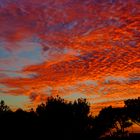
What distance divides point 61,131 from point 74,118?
4.82m

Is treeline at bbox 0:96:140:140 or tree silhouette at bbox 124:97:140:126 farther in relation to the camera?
tree silhouette at bbox 124:97:140:126

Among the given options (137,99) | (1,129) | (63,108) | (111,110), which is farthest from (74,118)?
(111,110)

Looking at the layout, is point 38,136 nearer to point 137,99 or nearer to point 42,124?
point 42,124

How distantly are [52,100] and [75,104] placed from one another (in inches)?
248

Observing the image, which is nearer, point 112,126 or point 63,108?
point 63,108

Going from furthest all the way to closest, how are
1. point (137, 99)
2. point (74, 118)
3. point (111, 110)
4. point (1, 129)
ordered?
point (111, 110), point (137, 99), point (74, 118), point (1, 129)

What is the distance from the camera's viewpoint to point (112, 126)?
117875 millimetres

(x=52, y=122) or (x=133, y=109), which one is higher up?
(x=133, y=109)

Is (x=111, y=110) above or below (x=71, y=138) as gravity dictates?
above

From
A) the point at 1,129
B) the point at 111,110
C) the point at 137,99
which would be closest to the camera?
the point at 1,129

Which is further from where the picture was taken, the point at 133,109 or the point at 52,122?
the point at 133,109

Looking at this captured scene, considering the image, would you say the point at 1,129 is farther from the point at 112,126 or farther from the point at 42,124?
the point at 112,126

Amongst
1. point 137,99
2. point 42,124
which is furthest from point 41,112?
point 137,99

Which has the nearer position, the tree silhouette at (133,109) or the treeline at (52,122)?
the treeline at (52,122)
